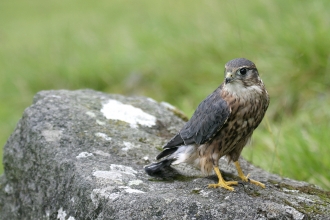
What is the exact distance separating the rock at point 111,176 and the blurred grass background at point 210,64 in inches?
42.3

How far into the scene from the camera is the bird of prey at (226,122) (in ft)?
10.8

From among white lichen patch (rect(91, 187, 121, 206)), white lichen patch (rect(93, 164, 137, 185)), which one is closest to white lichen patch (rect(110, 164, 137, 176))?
white lichen patch (rect(93, 164, 137, 185))

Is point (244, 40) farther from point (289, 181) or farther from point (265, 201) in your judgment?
point (265, 201)

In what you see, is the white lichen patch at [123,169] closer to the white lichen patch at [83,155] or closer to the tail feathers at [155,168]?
the tail feathers at [155,168]

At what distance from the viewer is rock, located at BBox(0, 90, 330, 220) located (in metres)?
2.85

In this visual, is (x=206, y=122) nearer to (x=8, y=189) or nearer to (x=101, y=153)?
(x=101, y=153)

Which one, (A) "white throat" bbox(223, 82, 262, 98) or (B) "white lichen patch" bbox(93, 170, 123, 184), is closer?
(B) "white lichen patch" bbox(93, 170, 123, 184)

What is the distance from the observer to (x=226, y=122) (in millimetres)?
3299

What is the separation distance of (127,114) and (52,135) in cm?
74

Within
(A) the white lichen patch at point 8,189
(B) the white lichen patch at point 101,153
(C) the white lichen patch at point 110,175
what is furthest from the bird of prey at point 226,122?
(A) the white lichen patch at point 8,189

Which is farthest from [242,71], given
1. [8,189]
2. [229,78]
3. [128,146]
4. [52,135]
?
[8,189]

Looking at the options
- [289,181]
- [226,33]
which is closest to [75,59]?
[226,33]

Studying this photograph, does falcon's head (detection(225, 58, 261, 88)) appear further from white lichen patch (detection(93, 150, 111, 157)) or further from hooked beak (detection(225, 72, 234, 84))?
white lichen patch (detection(93, 150, 111, 157))

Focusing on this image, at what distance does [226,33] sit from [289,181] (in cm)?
403
